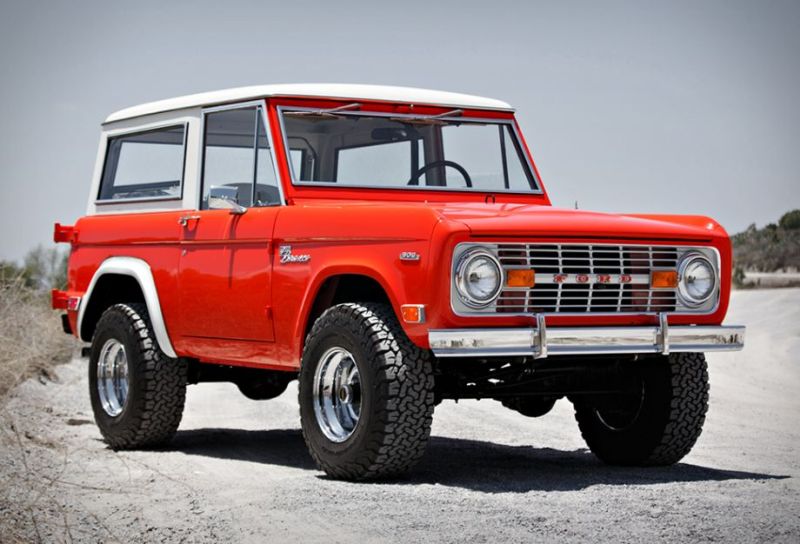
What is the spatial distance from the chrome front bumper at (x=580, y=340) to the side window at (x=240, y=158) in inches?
79.3

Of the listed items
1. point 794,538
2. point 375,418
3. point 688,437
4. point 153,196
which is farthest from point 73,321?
point 794,538

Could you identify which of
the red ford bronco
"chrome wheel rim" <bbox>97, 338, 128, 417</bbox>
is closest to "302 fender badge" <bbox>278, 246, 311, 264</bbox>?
the red ford bronco

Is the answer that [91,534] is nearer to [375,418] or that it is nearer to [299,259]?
[375,418]

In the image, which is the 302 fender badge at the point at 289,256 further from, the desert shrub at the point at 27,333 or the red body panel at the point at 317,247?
the desert shrub at the point at 27,333

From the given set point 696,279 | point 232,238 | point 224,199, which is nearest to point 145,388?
point 232,238

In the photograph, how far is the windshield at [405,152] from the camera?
27.8ft

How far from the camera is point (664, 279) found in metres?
7.39

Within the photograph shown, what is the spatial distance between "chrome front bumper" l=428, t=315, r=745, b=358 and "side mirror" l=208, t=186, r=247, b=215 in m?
2.07

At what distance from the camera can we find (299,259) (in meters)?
7.65

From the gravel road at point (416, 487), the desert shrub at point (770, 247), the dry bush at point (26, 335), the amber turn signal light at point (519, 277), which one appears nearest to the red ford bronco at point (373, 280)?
→ the amber turn signal light at point (519, 277)

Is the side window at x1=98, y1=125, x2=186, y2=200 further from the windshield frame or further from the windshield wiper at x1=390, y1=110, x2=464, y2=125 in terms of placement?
the windshield wiper at x1=390, y1=110, x2=464, y2=125

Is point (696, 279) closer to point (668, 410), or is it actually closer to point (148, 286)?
point (668, 410)

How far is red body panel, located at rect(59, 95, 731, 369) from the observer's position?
6824 mm

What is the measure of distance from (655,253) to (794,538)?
213 cm
